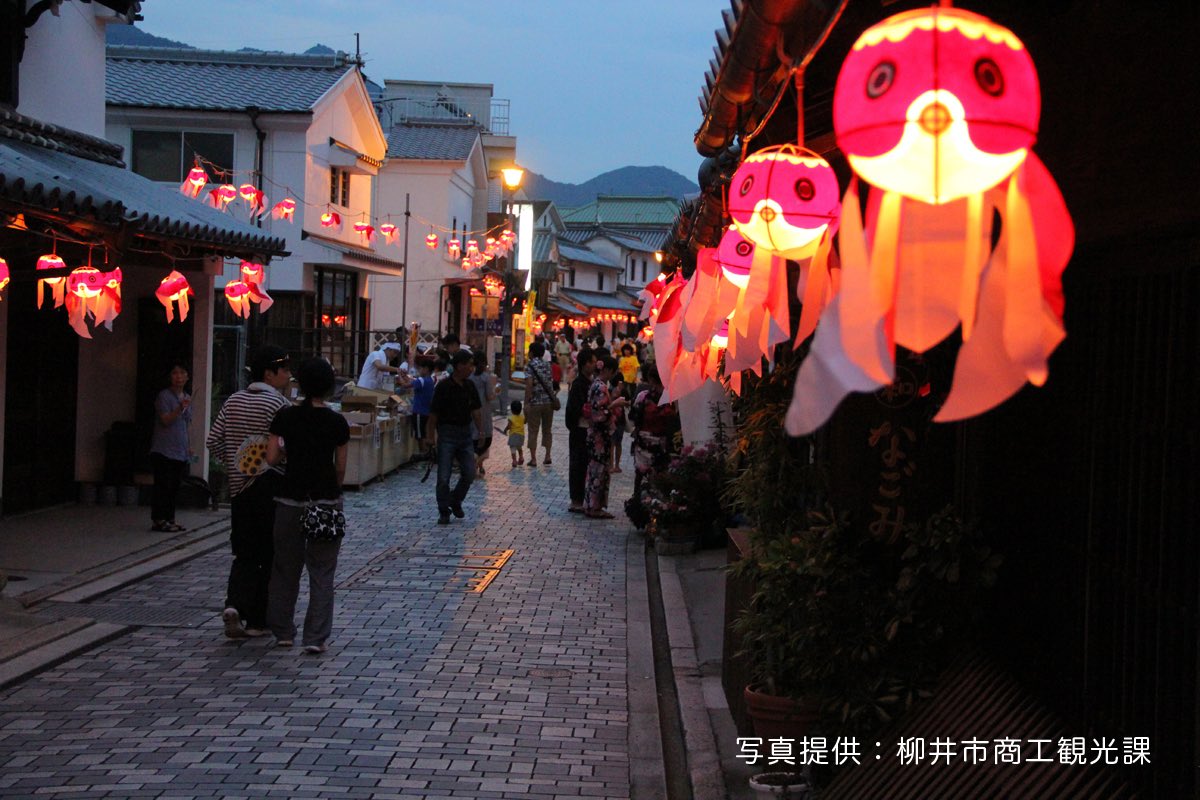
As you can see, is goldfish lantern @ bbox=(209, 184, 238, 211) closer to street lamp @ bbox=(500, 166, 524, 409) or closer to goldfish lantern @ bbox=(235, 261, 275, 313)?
street lamp @ bbox=(500, 166, 524, 409)

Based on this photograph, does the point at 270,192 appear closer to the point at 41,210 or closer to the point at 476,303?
the point at 476,303

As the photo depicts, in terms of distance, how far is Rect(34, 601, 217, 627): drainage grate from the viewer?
1019 centimetres

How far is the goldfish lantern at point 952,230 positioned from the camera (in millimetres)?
2904

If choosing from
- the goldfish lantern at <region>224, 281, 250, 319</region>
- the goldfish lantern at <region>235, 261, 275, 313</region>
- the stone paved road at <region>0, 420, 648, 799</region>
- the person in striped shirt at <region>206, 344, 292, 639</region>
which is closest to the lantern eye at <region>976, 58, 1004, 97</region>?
→ the stone paved road at <region>0, 420, 648, 799</region>

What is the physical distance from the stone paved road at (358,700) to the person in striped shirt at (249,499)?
0.86 ft

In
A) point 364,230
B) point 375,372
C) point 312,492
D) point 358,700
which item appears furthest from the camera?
point 364,230

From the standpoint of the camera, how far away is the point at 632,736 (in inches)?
303

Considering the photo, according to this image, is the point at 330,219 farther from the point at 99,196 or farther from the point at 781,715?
the point at 781,715

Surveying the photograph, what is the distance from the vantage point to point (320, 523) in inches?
356

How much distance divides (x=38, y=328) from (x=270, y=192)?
1691cm

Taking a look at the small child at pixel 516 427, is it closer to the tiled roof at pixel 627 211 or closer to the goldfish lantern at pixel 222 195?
the goldfish lantern at pixel 222 195

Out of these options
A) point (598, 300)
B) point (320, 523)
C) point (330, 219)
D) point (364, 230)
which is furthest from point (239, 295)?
point (598, 300)

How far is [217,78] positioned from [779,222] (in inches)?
1187

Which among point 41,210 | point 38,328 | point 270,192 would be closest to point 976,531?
point 41,210
